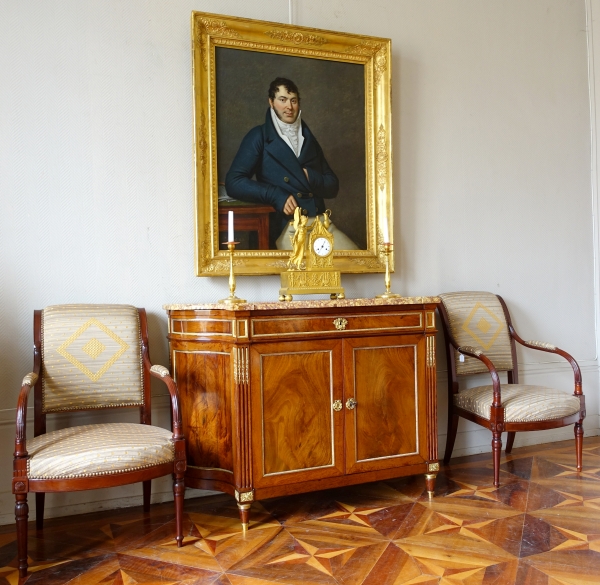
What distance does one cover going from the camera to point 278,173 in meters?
3.50

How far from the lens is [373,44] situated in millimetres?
3682

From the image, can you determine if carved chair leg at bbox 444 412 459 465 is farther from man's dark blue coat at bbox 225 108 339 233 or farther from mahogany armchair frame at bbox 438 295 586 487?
man's dark blue coat at bbox 225 108 339 233

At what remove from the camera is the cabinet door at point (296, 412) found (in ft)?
9.23

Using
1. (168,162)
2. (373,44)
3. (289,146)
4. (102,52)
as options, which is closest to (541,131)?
(373,44)

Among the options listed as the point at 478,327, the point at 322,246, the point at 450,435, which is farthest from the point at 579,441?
the point at 322,246

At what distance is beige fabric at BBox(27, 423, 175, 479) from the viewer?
2.34 metres

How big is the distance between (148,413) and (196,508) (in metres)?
0.54

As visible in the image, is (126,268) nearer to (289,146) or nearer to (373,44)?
(289,146)

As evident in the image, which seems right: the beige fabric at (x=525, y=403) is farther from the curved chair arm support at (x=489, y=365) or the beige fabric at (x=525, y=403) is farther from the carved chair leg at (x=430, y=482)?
the carved chair leg at (x=430, y=482)

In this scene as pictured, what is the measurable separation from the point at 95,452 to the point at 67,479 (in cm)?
14

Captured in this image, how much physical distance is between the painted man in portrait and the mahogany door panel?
2.83 ft

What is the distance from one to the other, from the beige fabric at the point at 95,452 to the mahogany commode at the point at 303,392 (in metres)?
0.36

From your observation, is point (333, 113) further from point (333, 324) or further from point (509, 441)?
point (509, 441)

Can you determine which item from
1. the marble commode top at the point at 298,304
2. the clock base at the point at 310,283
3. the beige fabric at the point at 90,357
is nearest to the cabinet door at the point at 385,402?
the marble commode top at the point at 298,304
